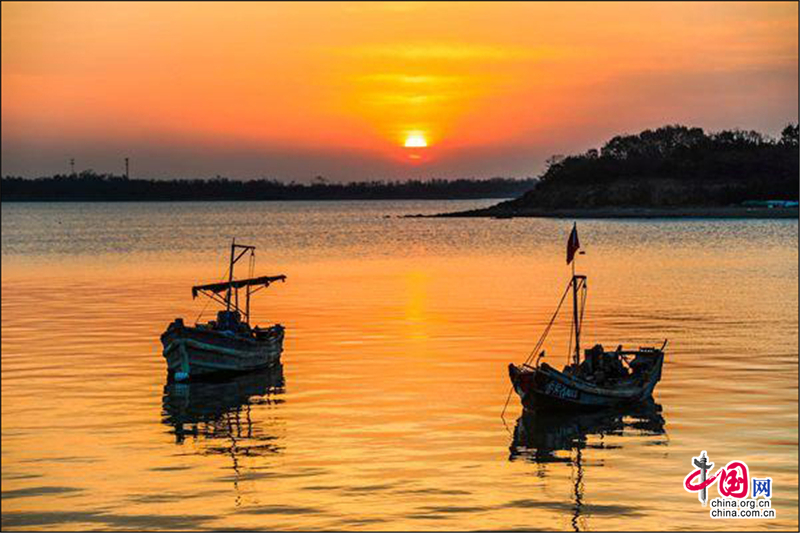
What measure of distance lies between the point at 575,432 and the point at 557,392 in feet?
7.52

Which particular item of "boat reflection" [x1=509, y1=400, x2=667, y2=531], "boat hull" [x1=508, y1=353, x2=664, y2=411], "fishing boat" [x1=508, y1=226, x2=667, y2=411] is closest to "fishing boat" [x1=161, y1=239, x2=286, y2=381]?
"fishing boat" [x1=508, y1=226, x2=667, y2=411]

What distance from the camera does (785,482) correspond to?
30719 millimetres

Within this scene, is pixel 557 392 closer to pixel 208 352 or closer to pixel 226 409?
pixel 226 409

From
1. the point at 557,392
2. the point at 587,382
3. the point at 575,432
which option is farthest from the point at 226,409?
the point at 587,382

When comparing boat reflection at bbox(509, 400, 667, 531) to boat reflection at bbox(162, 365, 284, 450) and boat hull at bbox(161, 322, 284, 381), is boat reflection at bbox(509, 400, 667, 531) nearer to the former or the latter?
boat reflection at bbox(162, 365, 284, 450)

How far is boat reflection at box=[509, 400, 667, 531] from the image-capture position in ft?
113

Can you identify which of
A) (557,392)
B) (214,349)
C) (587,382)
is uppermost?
(214,349)

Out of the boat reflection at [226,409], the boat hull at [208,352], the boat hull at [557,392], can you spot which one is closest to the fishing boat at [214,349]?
the boat hull at [208,352]

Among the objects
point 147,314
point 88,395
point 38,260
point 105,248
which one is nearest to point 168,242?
point 105,248

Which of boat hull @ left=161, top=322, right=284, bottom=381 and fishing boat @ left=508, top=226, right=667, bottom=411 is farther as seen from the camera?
boat hull @ left=161, top=322, right=284, bottom=381

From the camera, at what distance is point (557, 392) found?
40.5m

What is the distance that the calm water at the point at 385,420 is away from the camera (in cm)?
2914

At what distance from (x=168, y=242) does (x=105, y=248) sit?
65.9ft

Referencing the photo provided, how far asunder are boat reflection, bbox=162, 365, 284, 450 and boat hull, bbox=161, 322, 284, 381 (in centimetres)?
47
